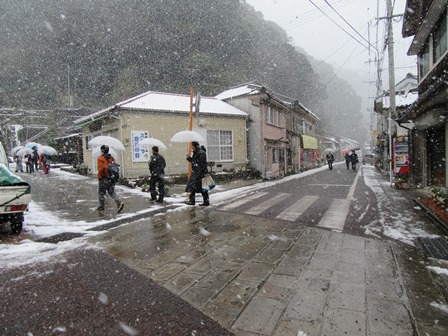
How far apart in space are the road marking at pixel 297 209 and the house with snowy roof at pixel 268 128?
962 centimetres

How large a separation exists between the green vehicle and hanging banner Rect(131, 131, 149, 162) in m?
9.21

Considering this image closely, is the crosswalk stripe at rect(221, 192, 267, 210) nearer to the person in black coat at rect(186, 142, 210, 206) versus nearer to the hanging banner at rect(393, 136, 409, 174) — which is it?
the person in black coat at rect(186, 142, 210, 206)

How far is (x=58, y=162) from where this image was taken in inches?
1244

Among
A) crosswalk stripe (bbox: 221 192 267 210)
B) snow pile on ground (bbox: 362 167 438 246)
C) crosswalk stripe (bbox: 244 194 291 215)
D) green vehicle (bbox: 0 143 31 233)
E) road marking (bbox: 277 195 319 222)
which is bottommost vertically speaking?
snow pile on ground (bbox: 362 167 438 246)

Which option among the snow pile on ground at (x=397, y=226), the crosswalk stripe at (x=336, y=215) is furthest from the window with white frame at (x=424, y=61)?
the snow pile on ground at (x=397, y=226)

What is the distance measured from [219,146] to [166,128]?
160 inches

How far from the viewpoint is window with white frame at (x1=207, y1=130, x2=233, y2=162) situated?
752 inches

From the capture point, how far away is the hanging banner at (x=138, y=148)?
51.3ft

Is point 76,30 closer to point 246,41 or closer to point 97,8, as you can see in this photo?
point 97,8

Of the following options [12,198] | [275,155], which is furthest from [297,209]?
[275,155]

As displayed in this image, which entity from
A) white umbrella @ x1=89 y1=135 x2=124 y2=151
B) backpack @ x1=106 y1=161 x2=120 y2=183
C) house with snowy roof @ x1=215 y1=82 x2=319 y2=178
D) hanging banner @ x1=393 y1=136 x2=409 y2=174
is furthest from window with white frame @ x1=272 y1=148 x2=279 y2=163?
backpack @ x1=106 y1=161 x2=120 y2=183

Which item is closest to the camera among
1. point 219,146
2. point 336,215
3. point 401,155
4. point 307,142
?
point 336,215

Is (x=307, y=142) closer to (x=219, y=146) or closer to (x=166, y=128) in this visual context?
(x=219, y=146)

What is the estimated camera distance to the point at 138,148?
15.8 metres
